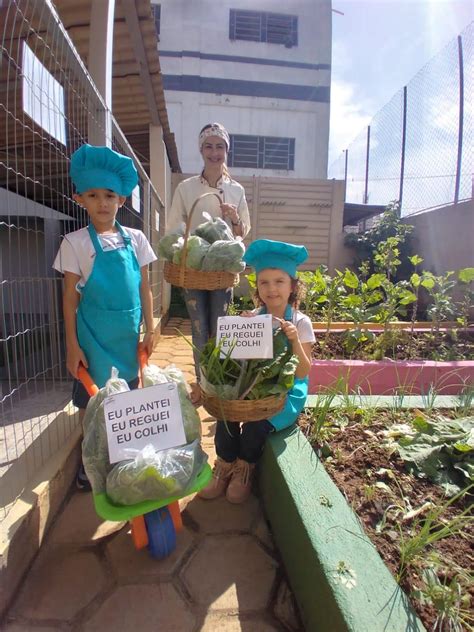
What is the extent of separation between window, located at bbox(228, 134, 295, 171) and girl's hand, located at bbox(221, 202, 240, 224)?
37.5 feet

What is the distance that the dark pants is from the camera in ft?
5.42

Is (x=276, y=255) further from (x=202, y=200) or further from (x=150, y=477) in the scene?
(x=150, y=477)

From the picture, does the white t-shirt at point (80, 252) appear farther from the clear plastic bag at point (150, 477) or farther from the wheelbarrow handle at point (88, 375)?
the clear plastic bag at point (150, 477)

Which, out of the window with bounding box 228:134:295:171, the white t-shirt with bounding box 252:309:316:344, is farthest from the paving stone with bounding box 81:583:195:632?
the window with bounding box 228:134:295:171

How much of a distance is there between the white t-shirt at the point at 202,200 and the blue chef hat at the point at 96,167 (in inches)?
29.0

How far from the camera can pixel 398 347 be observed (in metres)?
3.35

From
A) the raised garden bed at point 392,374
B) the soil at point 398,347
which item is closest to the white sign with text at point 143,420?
the raised garden bed at point 392,374

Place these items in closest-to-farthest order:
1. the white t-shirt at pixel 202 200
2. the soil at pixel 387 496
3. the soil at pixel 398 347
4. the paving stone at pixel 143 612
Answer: the soil at pixel 387 496
the paving stone at pixel 143 612
the white t-shirt at pixel 202 200
the soil at pixel 398 347

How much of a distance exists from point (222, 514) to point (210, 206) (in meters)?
1.66

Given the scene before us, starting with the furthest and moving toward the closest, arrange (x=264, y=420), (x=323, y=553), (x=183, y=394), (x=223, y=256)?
1. (x=223, y=256)
2. (x=264, y=420)
3. (x=183, y=394)
4. (x=323, y=553)

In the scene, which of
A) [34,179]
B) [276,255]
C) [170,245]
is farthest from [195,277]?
[34,179]

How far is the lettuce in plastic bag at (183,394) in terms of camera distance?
1.36 metres

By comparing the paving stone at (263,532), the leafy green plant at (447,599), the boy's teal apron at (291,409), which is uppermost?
the boy's teal apron at (291,409)

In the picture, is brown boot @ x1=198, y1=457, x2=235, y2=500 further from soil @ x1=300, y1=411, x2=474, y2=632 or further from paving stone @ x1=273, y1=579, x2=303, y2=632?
paving stone @ x1=273, y1=579, x2=303, y2=632
